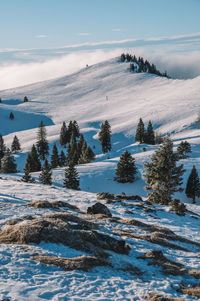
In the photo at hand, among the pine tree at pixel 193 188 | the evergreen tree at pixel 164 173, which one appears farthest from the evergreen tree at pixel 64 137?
the evergreen tree at pixel 164 173

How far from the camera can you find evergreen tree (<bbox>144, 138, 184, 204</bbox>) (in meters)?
34.6

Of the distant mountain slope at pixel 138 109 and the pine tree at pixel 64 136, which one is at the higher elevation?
the distant mountain slope at pixel 138 109

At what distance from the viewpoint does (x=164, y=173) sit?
114 ft

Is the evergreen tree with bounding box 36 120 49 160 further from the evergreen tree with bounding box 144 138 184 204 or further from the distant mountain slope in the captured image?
the evergreen tree with bounding box 144 138 184 204

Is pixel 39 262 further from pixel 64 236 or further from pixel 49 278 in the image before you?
pixel 64 236

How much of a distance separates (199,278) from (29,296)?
6118 millimetres

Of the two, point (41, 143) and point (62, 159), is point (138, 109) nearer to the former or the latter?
point (41, 143)

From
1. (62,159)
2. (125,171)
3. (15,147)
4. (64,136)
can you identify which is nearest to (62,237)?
(125,171)

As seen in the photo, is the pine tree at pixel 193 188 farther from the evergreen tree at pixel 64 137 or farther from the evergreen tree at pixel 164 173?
the evergreen tree at pixel 64 137

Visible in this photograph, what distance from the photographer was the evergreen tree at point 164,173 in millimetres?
34562

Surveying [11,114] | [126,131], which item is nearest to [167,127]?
[126,131]

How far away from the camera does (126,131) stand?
122000mm

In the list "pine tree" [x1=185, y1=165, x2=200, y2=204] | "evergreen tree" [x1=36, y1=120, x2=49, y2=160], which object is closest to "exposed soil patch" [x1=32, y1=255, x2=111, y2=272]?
"pine tree" [x1=185, y1=165, x2=200, y2=204]

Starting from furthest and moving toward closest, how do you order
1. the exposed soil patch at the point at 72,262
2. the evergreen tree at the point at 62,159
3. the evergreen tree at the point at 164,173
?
the evergreen tree at the point at 62,159 → the evergreen tree at the point at 164,173 → the exposed soil patch at the point at 72,262
